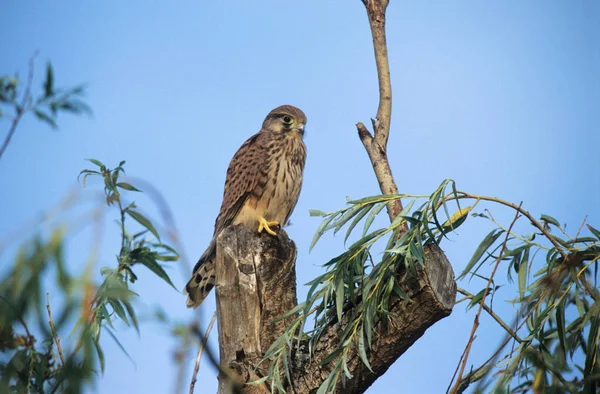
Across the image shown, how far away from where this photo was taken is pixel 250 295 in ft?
9.73

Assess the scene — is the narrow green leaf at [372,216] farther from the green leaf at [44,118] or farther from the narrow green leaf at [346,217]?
the green leaf at [44,118]

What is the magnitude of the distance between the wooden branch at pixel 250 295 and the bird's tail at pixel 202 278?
32.3 inches

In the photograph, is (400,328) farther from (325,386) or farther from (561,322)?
(561,322)

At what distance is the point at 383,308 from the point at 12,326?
1.47 m

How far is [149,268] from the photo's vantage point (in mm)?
3043

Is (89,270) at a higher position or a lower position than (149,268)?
lower

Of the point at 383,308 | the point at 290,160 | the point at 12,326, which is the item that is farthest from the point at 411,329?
the point at 290,160

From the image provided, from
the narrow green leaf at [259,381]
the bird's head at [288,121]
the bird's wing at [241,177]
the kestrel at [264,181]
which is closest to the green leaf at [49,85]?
the narrow green leaf at [259,381]

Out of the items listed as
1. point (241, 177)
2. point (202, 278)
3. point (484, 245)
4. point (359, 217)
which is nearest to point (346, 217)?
point (359, 217)

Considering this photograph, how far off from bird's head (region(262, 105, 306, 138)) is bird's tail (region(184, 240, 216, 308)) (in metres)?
1.23

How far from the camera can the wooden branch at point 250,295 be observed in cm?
292

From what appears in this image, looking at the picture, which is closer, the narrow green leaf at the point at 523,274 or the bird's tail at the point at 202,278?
the narrow green leaf at the point at 523,274

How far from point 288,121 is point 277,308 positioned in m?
2.19

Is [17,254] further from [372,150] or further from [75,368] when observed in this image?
[372,150]
